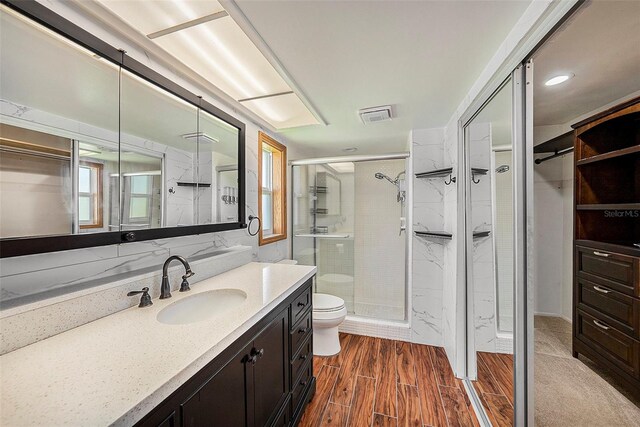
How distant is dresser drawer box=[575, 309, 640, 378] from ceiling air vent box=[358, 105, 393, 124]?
1.66 meters

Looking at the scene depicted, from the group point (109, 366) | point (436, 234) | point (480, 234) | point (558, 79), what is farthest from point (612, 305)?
point (109, 366)

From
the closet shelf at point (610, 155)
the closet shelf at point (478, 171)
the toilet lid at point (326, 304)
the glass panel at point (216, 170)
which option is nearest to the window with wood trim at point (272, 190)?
the glass panel at point (216, 170)

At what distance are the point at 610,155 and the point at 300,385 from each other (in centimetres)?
186

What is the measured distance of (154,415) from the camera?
585 mm

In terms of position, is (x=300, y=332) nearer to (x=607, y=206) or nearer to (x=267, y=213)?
(x=267, y=213)

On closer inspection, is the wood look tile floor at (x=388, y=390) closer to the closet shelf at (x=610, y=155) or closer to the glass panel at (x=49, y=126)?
the closet shelf at (x=610, y=155)

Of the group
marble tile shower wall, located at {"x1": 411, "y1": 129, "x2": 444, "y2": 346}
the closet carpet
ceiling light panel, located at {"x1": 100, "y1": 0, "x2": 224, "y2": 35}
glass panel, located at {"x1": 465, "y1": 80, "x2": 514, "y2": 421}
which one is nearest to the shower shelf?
marble tile shower wall, located at {"x1": 411, "y1": 129, "x2": 444, "y2": 346}

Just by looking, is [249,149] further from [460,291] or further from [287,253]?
[460,291]

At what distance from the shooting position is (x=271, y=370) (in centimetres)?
116

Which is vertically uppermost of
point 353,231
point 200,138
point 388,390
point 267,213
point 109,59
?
point 109,59

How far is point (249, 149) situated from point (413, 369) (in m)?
2.38

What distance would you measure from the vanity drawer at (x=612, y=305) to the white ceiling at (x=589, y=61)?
672 millimetres

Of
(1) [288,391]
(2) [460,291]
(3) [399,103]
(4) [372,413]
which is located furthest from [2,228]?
(2) [460,291]

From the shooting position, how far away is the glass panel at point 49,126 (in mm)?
752
